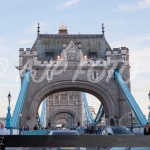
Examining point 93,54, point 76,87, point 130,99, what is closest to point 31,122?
point 76,87

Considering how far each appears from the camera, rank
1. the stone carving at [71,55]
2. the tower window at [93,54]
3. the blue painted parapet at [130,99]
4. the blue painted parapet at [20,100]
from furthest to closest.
A: 1. the tower window at [93,54]
2. the stone carving at [71,55]
3. the blue painted parapet at [130,99]
4. the blue painted parapet at [20,100]

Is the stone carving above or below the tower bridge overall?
above

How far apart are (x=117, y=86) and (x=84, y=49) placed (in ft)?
20.3

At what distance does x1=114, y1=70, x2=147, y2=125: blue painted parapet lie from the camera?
31497 millimetres

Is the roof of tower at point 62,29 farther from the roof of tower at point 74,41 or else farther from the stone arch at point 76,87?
the stone arch at point 76,87

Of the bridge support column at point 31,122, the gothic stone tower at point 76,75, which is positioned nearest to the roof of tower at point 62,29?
the gothic stone tower at point 76,75

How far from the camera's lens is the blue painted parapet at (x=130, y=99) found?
31497 millimetres

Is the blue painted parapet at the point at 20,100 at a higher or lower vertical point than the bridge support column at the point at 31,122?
higher

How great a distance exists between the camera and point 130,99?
33875mm

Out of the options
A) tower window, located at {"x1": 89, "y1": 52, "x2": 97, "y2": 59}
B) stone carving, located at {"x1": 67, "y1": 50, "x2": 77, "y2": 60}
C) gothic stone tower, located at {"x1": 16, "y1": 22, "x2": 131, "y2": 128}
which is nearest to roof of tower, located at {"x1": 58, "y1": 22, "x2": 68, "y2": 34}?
tower window, located at {"x1": 89, "y1": 52, "x2": 97, "y2": 59}

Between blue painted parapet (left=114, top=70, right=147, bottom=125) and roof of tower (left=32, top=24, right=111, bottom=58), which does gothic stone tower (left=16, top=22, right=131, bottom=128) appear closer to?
blue painted parapet (left=114, top=70, right=147, bottom=125)

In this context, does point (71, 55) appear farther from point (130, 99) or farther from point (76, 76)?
point (130, 99)

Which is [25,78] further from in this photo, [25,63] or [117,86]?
[117,86]

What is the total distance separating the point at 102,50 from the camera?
4009 centimetres
